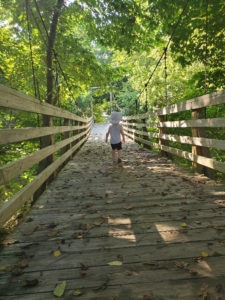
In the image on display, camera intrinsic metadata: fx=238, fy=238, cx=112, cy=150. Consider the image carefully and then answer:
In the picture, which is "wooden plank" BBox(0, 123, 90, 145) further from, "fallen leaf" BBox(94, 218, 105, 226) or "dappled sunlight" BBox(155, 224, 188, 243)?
"dappled sunlight" BBox(155, 224, 188, 243)

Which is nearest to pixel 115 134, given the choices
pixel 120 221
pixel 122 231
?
pixel 120 221

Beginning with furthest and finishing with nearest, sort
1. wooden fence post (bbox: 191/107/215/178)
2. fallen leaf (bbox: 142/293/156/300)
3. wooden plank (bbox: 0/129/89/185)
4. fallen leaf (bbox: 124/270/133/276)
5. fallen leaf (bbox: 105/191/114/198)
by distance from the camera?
wooden fence post (bbox: 191/107/215/178) < fallen leaf (bbox: 105/191/114/198) < wooden plank (bbox: 0/129/89/185) < fallen leaf (bbox: 124/270/133/276) < fallen leaf (bbox: 142/293/156/300)

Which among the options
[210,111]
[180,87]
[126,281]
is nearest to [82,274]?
[126,281]

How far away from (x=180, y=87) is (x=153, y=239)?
19177 mm

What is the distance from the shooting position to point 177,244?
209cm

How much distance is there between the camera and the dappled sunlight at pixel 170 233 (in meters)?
2.18

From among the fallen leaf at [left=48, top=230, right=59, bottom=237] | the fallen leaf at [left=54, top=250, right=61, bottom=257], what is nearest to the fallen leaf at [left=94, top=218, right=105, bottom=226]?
the fallen leaf at [left=48, top=230, right=59, bottom=237]

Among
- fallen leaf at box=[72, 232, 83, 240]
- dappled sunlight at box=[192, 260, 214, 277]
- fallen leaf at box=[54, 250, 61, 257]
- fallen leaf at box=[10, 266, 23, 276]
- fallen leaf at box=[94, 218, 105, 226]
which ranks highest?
fallen leaf at box=[94, 218, 105, 226]

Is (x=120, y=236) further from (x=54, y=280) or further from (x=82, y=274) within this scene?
(x=54, y=280)

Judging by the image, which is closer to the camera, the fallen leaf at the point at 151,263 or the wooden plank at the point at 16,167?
the fallen leaf at the point at 151,263

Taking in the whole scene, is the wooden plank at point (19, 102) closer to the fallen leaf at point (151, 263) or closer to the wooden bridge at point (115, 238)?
the wooden bridge at point (115, 238)

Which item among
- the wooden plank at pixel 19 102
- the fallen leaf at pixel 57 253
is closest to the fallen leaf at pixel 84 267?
the fallen leaf at pixel 57 253

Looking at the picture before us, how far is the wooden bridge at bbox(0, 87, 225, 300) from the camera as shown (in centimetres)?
161

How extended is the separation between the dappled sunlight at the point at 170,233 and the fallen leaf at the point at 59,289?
99cm
